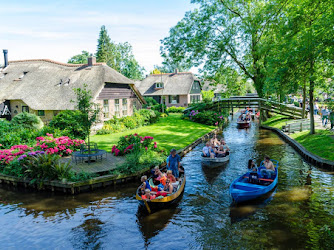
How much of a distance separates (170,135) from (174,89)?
3044 centimetres

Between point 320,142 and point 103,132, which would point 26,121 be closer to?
point 103,132

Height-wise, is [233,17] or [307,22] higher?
[233,17]

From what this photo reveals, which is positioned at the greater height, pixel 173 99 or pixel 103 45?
pixel 103 45

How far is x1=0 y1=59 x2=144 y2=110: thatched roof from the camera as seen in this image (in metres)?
27.4

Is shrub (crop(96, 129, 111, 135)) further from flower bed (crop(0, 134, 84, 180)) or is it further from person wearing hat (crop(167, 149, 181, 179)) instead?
person wearing hat (crop(167, 149, 181, 179))

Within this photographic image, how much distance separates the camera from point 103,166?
15.8 metres

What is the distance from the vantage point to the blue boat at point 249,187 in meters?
11.8

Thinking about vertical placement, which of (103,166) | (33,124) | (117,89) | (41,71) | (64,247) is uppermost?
(41,71)

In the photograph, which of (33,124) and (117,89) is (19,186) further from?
(117,89)

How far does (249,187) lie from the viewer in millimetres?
12531

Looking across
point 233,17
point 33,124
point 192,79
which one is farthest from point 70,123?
point 192,79

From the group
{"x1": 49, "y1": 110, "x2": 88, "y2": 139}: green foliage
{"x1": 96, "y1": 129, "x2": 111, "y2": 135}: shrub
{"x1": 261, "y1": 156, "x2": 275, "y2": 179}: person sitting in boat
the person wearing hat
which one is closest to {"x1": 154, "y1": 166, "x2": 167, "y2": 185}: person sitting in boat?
the person wearing hat

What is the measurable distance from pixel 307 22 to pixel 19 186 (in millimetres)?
21600

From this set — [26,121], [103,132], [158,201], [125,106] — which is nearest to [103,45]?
[125,106]
